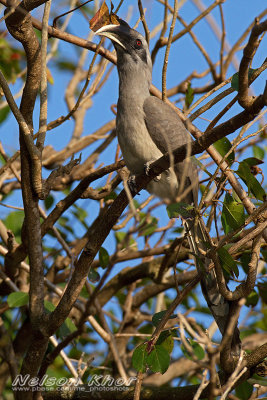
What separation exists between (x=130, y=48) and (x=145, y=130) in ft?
2.98

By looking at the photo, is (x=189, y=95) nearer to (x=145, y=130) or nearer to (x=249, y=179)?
(x=145, y=130)

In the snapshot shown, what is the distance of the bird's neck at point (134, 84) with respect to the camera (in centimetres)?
457

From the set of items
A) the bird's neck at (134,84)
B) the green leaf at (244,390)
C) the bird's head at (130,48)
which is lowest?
the green leaf at (244,390)

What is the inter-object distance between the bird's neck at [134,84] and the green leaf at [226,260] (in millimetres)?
1701

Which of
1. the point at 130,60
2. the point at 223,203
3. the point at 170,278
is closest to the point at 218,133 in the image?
the point at 223,203

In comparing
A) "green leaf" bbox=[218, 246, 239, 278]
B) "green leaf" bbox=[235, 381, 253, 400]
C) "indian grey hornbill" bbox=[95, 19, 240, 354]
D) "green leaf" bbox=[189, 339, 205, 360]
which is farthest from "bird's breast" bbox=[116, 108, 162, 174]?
"green leaf" bbox=[235, 381, 253, 400]

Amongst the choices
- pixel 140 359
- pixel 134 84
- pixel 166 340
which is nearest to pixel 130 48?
pixel 134 84

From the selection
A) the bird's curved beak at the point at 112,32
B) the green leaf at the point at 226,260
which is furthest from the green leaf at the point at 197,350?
the bird's curved beak at the point at 112,32

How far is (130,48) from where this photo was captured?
15.8 feet

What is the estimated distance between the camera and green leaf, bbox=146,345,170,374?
3271 mm

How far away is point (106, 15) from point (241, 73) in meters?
1.82

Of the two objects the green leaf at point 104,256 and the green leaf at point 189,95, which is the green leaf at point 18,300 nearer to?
the green leaf at point 104,256

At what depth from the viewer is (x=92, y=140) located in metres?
6.15

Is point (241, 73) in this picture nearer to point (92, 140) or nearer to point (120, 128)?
point (120, 128)
